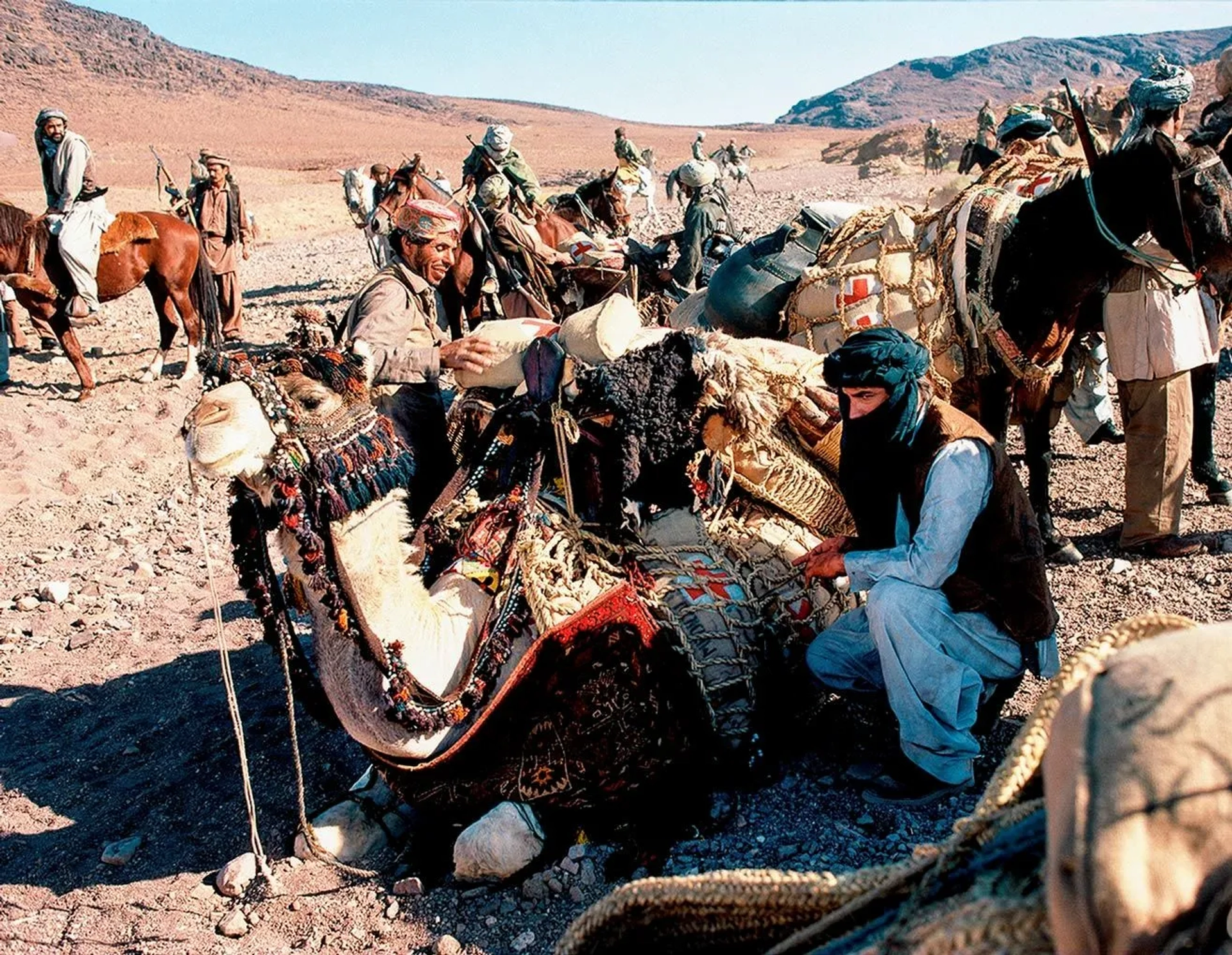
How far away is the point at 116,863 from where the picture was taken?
10.8 ft

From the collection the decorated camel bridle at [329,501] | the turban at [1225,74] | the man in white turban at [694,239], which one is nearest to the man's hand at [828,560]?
the decorated camel bridle at [329,501]

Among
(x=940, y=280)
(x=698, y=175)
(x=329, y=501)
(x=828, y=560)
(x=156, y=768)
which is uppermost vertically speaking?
(x=698, y=175)

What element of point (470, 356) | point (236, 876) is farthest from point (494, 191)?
point (236, 876)

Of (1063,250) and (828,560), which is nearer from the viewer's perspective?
(828,560)

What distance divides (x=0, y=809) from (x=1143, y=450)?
488 cm

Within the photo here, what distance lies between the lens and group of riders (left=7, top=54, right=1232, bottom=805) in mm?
2850

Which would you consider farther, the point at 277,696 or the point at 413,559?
the point at 277,696

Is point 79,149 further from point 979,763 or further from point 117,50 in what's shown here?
point 117,50

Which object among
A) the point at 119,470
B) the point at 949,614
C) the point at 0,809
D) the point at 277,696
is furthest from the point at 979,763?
the point at 119,470

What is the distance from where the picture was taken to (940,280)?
14.1ft

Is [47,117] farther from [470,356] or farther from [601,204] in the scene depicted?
[470,356]

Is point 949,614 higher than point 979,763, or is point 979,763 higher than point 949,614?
point 949,614

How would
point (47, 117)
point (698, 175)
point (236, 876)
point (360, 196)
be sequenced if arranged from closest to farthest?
point (236, 876), point (698, 175), point (47, 117), point (360, 196)

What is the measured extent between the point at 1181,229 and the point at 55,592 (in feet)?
18.3
